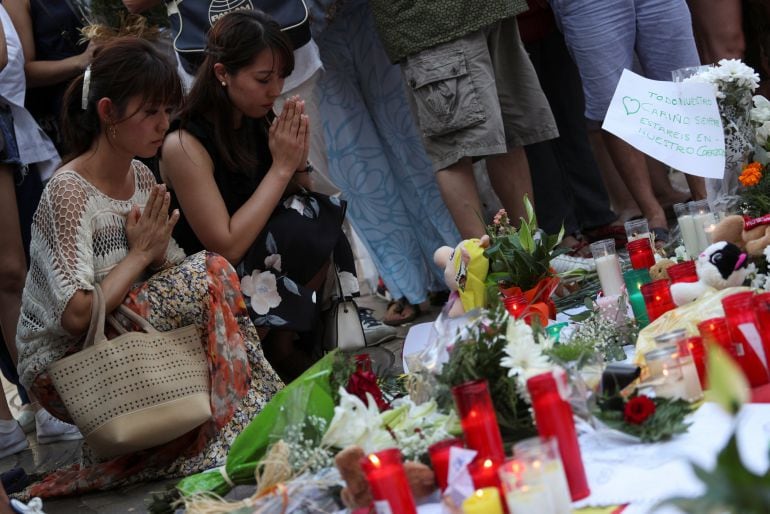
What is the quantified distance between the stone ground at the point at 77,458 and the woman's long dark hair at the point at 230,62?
0.96 meters

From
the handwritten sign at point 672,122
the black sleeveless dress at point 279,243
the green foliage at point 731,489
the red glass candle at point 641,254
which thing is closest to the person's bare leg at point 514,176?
the black sleeveless dress at point 279,243

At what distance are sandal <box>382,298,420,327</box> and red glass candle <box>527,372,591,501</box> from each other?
3.13 metres

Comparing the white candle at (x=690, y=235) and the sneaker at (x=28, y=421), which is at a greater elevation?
the white candle at (x=690, y=235)

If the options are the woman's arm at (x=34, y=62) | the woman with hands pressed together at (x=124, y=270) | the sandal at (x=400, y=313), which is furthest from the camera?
the sandal at (x=400, y=313)

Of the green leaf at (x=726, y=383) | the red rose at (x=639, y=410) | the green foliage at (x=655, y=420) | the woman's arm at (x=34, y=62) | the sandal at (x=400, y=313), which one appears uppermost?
the woman's arm at (x=34, y=62)

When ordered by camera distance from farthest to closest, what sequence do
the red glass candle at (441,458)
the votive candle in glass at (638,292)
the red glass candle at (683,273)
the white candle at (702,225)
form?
1. the white candle at (702,225)
2. the votive candle in glass at (638,292)
3. the red glass candle at (683,273)
4. the red glass candle at (441,458)

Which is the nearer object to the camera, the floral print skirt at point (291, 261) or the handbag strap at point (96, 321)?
the handbag strap at point (96, 321)

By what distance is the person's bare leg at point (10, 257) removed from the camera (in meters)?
4.07

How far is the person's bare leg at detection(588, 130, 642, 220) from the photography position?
5293 mm

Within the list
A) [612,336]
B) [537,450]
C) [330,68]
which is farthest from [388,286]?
[537,450]

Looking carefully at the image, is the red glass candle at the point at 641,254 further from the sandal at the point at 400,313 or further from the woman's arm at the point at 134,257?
the sandal at the point at 400,313

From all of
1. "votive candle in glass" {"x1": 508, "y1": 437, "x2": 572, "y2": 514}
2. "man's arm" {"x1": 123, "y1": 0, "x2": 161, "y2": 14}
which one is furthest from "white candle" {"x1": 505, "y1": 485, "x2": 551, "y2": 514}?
"man's arm" {"x1": 123, "y1": 0, "x2": 161, "y2": 14}

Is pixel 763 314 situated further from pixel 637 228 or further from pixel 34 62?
pixel 34 62

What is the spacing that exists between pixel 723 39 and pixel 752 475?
441cm
